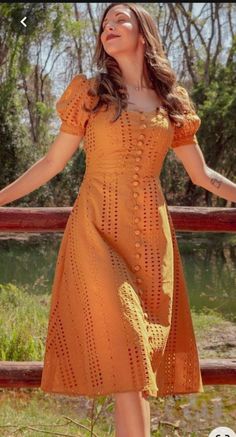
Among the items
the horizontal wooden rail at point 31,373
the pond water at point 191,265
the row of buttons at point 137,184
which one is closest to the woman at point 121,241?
the row of buttons at point 137,184

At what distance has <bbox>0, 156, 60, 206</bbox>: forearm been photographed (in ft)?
8.75

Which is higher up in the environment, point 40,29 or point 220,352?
point 40,29

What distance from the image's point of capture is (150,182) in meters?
2.59

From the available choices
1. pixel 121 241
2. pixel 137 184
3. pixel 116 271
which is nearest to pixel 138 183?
pixel 137 184

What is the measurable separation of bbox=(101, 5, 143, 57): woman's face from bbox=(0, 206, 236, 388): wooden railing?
2.04ft

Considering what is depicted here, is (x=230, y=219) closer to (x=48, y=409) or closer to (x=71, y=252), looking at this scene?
(x=71, y=252)

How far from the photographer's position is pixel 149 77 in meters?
2.69

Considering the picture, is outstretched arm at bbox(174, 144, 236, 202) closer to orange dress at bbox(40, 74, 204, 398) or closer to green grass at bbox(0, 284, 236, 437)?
orange dress at bbox(40, 74, 204, 398)

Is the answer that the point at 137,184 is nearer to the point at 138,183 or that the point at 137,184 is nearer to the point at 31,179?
the point at 138,183

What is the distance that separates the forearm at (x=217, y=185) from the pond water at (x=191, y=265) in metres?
5.87

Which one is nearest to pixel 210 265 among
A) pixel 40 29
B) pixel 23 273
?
pixel 23 273

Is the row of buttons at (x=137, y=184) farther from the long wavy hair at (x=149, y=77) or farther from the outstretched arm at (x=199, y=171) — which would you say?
the outstretched arm at (x=199, y=171)

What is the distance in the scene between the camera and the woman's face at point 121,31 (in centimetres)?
259

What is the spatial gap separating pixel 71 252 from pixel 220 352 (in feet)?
16.9
